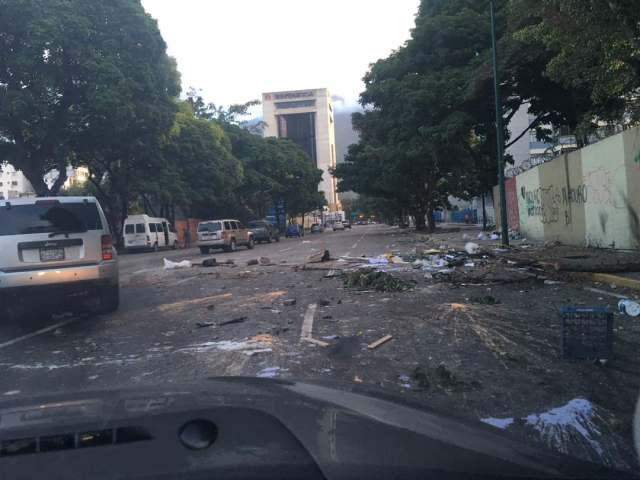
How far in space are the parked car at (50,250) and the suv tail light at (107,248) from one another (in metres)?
0.02

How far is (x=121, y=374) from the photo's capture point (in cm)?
550

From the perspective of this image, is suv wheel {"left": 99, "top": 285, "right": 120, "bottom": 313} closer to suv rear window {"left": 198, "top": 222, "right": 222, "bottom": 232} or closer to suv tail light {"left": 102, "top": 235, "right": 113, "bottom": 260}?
suv tail light {"left": 102, "top": 235, "right": 113, "bottom": 260}

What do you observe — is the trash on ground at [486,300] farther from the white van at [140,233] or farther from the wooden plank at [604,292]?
the white van at [140,233]

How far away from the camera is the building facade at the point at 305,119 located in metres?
150

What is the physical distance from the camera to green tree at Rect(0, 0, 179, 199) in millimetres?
22484

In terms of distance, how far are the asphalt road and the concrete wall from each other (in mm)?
8211

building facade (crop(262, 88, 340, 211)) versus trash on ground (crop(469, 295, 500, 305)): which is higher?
building facade (crop(262, 88, 340, 211))

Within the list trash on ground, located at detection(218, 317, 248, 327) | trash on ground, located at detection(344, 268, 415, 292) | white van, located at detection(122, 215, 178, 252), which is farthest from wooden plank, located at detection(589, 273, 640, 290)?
white van, located at detection(122, 215, 178, 252)

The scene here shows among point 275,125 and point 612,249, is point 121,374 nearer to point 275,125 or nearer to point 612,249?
point 612,249

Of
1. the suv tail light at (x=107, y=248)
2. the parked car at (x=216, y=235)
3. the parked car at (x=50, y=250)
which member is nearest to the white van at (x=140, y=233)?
the parked car at (x=216, y=235)

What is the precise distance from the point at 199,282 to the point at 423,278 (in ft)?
18.0

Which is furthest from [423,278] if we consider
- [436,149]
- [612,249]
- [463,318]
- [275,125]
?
[275,125]

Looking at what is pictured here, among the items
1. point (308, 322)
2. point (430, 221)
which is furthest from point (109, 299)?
point (430, 221)

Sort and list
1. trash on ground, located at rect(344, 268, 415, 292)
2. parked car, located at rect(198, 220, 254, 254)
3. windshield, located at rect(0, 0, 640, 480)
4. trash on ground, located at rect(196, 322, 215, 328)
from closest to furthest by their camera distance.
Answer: windshield, located at rect(0, 0, 640, 480), trash on ground, located at rect(196, 322, 215, 328), trash on ground, located at rect(344, 268, 415, 292), parked car, located at rect(198, 220, 254, 254)
